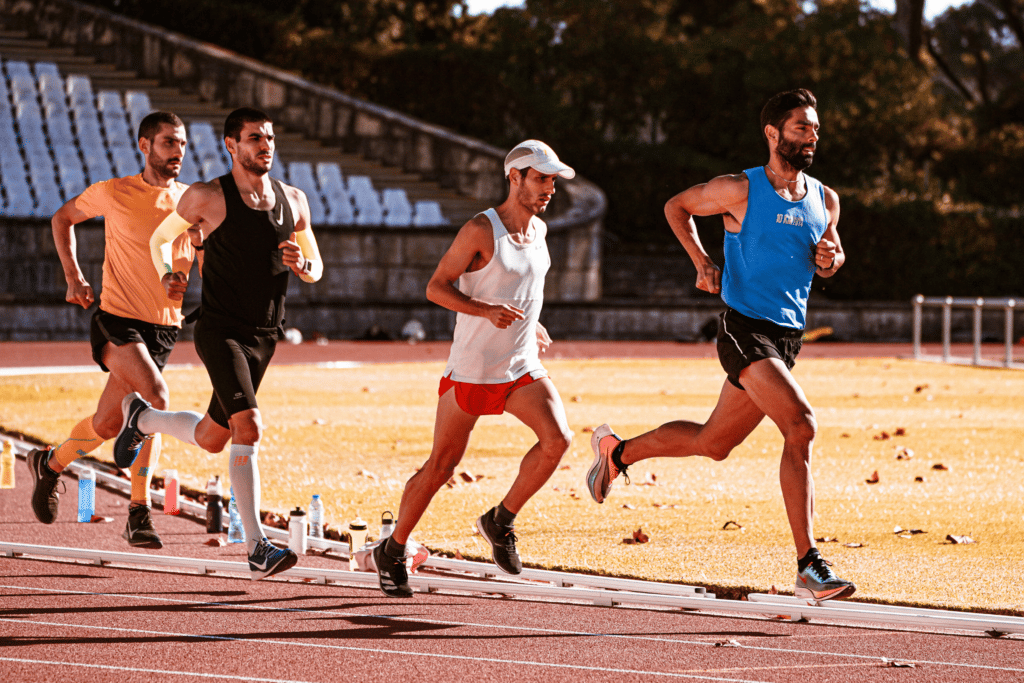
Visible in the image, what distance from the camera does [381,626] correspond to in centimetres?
585

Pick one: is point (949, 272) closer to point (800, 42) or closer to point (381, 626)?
point (800, 42)

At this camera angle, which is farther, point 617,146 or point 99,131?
point 617,146

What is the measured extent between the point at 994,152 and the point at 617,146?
10989 millimetres

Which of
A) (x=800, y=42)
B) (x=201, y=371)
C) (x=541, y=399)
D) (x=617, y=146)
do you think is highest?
(x=800, y=42)

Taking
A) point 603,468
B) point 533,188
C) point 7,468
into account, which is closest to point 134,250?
point 533,188

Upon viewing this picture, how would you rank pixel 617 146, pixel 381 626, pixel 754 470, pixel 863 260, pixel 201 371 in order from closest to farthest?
pixel 381 626 → pixel 754 470 → pixel 201 371 → pixel 863 260 → pixel 617 146

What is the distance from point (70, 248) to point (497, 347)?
9.56ft

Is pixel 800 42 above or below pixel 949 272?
above

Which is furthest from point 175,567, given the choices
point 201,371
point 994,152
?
point 994,152

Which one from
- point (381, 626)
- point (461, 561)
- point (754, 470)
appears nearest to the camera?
point (381, 626)

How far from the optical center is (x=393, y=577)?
6.22m

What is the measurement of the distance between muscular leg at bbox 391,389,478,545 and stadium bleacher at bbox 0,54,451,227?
2358 cm

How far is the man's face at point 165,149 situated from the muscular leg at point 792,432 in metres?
3.27

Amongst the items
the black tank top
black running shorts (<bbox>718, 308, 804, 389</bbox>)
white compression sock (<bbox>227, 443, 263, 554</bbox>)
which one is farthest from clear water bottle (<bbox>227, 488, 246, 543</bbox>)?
black running shorts (<bbox>718, 308, 804, 389</bbox>)
